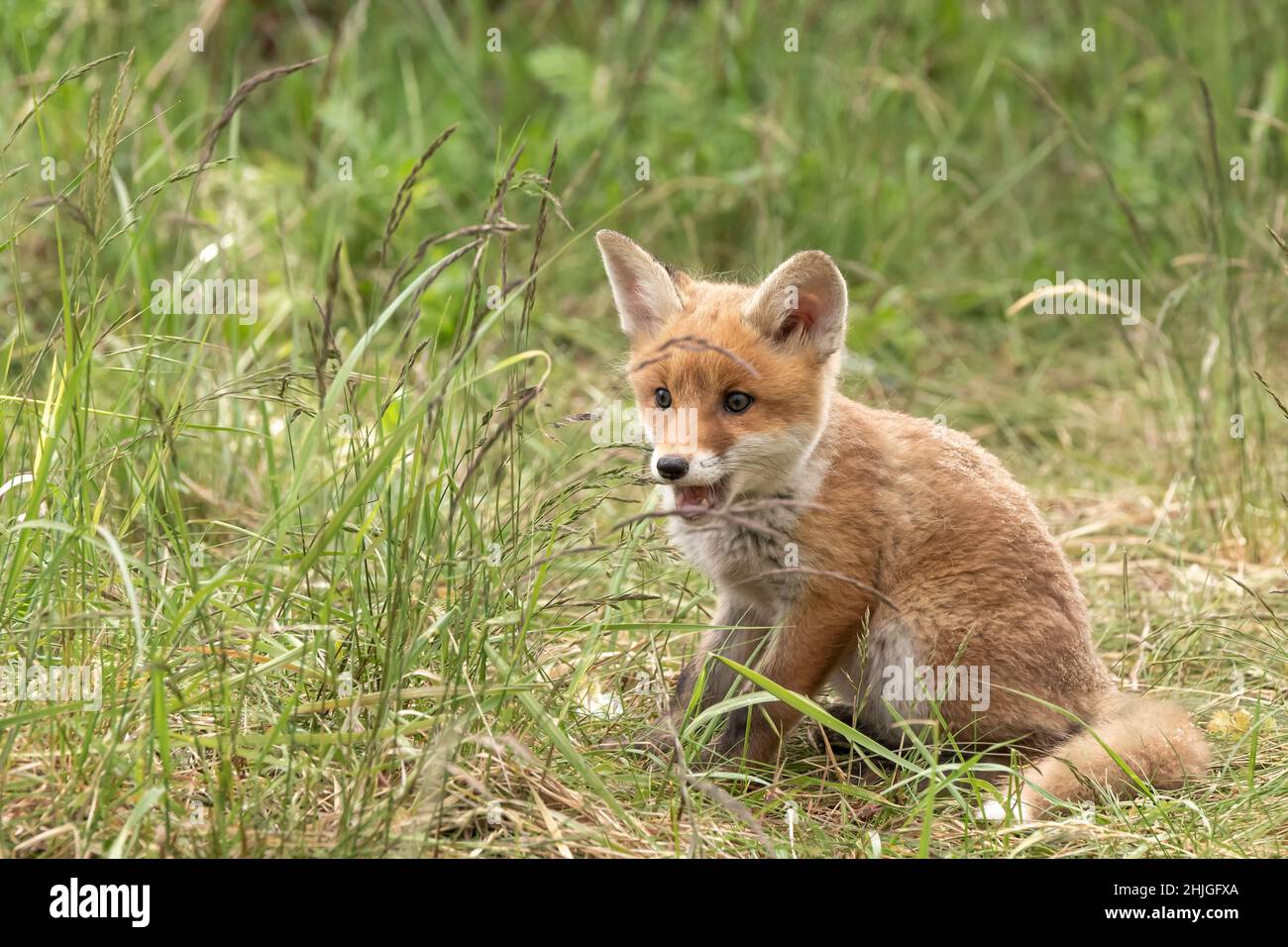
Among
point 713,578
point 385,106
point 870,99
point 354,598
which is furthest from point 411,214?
point 354,598

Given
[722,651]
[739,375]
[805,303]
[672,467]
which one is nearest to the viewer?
[672,467]

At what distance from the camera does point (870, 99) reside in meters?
7.73

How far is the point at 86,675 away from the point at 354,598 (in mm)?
610

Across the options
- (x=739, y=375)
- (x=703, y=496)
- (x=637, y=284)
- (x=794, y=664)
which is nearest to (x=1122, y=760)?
(x=794, y=664)

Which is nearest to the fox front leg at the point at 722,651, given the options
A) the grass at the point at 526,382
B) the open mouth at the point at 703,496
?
the grass at the point at 526,382

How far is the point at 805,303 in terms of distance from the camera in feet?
12.3

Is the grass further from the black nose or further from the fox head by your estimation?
the fox head

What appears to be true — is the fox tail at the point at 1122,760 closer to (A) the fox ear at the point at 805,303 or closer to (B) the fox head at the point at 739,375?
(B) the fox head at the point at 739,375

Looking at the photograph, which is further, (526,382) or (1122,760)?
(526,382)

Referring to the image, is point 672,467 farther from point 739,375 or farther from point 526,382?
point 526,382

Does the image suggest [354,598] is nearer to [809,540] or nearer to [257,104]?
[809,540]

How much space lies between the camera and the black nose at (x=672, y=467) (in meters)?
3.34

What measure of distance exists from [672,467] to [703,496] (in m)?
0.34

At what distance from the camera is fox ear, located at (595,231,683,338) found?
12.5ft
